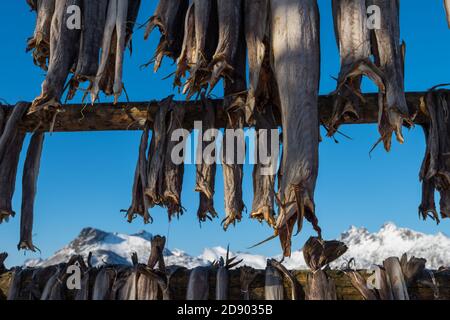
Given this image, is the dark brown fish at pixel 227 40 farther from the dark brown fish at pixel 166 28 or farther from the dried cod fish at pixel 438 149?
A: the dried cod fish at pixel 438 149

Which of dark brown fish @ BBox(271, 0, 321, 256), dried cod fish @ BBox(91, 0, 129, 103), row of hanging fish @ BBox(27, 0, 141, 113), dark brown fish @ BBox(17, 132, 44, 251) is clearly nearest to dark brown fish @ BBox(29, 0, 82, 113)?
row of hanging fish @ BBox(27, 0, 141, 113)

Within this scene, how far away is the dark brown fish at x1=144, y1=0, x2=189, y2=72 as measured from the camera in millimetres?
2641

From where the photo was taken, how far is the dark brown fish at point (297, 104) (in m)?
1.94

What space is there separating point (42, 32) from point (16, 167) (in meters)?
0.64

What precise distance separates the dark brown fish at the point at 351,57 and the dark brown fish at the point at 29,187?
1452 millimetres

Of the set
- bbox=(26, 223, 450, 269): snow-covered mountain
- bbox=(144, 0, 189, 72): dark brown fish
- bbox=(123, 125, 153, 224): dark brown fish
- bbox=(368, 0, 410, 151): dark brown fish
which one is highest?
bbox=(26, 223, 450, 269): snow-covered mountain

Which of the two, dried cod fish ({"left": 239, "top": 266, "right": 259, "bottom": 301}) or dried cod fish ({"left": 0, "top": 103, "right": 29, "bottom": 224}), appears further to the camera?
dried cod fish ({"left": 0, "top": 103, "right": 29, "bottom": 224})

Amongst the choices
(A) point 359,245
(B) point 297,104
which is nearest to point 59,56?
(B) point 297,104

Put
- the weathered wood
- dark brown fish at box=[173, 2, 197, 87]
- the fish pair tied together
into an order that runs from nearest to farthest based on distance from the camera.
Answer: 1. the fish pair tied together
2. the weathered wood
3. dark brown fish at box=[173, 2, 197, 87]

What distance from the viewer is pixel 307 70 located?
2.18m

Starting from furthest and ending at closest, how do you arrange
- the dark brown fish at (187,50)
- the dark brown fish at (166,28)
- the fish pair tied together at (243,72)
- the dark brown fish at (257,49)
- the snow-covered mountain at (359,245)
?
the snow-covered mountain at (359,245), the dark brown fish at (166,28), the dark brown fish at (187,50), the dark brown fish at (257,49), the fish pair tied together at (243,72)

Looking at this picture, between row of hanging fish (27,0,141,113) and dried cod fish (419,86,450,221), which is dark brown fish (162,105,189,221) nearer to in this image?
row of hanging fish (27,0,141,113)

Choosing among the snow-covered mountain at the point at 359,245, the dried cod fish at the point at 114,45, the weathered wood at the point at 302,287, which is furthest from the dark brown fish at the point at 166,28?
the snow-covered mountain at the point at 359,245

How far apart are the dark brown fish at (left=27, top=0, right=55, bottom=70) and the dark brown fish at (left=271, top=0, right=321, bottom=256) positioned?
111cm
